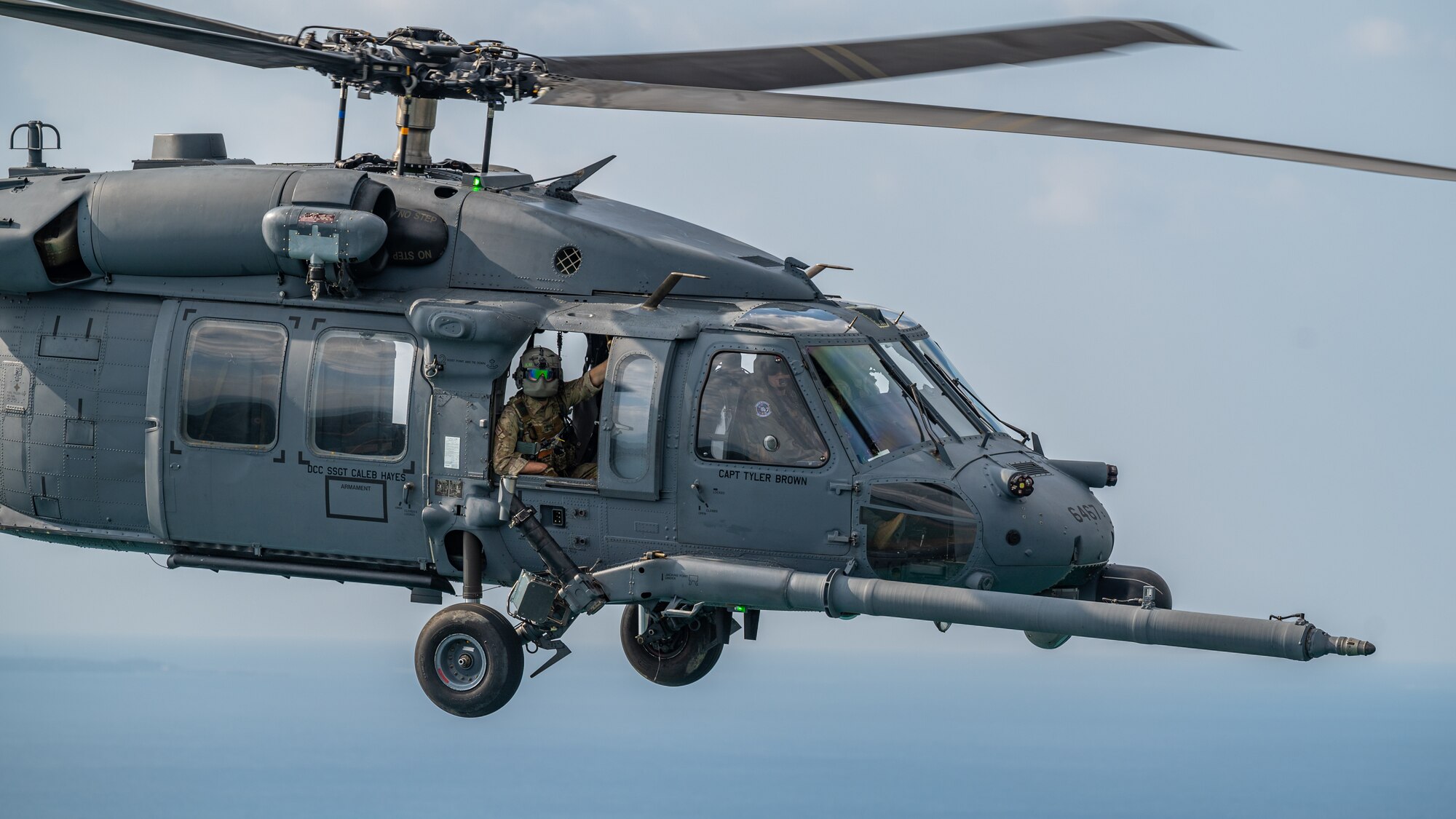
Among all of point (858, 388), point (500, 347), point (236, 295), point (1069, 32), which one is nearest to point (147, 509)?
point (236, 295)

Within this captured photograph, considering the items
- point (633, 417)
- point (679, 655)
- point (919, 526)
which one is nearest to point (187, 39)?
point (633, 417)

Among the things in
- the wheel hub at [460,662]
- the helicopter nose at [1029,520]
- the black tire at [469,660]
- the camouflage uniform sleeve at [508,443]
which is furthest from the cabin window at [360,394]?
the helicopter nose at [1029,520]

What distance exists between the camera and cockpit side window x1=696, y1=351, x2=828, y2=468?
475 inches

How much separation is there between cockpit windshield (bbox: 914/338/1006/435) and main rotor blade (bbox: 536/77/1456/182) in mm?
2193

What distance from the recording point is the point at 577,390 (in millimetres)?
12828

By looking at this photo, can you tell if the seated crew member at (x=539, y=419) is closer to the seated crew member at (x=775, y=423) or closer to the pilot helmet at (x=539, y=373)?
the pilot helmet at (x=539, y=373)

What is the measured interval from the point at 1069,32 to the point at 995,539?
326 cm

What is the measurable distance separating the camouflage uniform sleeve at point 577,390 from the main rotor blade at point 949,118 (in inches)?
76.1

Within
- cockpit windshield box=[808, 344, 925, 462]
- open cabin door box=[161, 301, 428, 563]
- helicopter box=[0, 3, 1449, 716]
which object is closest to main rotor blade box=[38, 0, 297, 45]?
helicopter box=[0, 3, 1449, 716]

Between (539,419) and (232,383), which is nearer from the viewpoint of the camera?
(539,419)

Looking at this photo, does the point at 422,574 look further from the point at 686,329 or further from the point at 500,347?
the point at 686,329

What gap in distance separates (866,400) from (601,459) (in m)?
1.83

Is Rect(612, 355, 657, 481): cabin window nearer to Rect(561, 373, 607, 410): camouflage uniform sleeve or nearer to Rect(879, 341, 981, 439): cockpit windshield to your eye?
Rect(561, 373, 607, 410): camouflage uniform sleeve

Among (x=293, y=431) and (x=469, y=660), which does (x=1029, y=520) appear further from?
(x=293, y=431)
